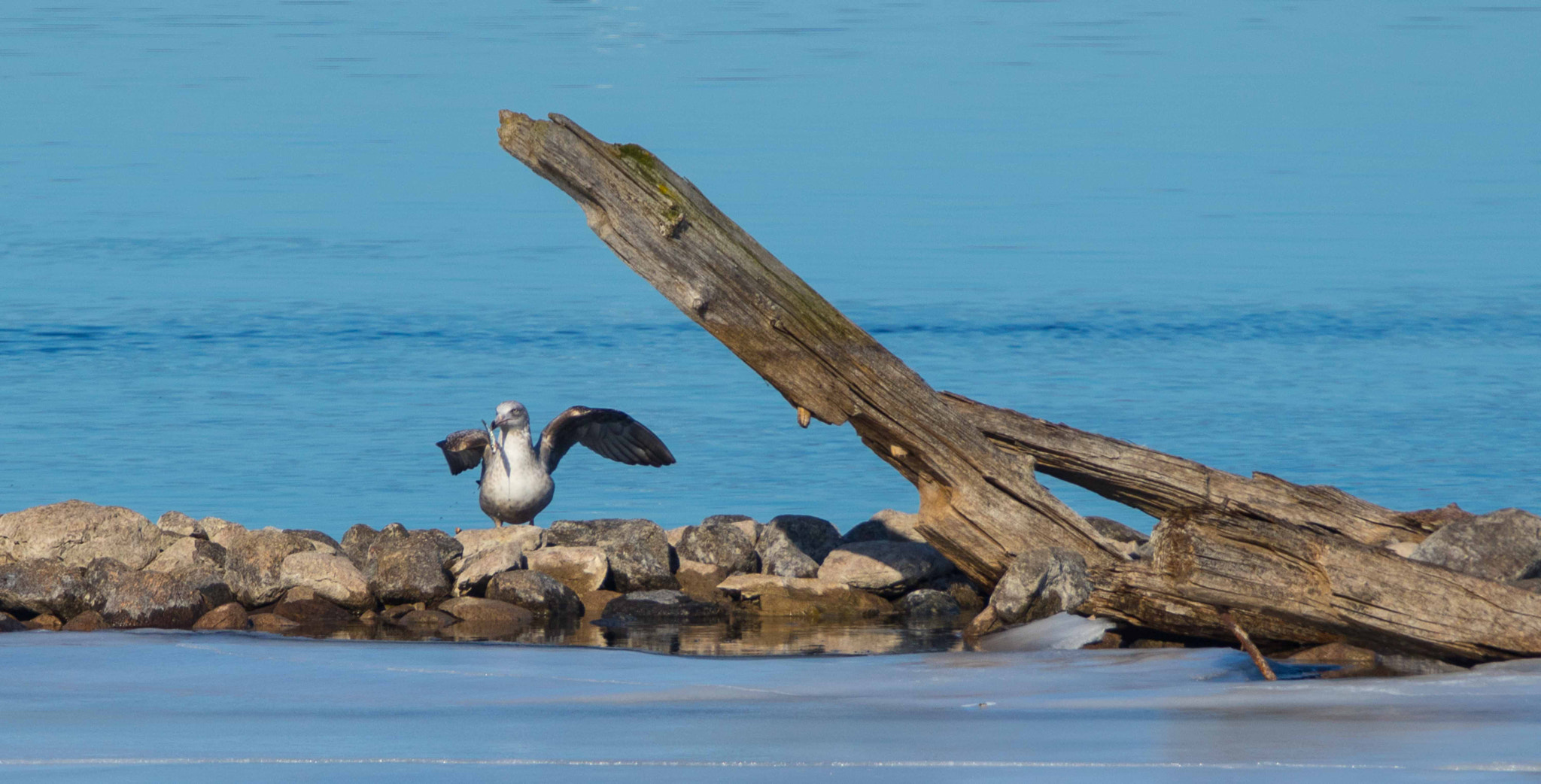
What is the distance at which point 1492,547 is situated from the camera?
789 cm

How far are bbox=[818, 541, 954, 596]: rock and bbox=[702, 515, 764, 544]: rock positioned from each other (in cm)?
57

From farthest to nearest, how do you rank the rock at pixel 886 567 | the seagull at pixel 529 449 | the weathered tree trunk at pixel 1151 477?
the seagull at pixel 529 449 < the rock at pixel 886 567 < the weathered tree trunk at pixel 1151 477

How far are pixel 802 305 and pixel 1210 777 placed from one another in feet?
11.6

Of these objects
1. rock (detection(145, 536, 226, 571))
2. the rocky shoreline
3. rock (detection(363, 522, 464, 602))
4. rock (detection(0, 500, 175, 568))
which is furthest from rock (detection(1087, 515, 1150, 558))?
rock (detection(0, 500, 175, 568))

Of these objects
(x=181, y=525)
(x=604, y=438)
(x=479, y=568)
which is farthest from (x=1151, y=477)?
(x=181, y=525)

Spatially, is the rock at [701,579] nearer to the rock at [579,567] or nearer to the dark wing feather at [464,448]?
the rock at [579,567]

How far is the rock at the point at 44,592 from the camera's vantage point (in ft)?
28.0

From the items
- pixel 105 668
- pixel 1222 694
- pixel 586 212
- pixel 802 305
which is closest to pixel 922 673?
pixel 1222 694

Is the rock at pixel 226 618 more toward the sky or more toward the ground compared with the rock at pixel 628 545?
more toward the ground

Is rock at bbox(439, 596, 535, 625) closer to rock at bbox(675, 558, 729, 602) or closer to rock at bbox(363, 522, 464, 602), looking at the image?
rock at bbox(363, 522, 464, 602)

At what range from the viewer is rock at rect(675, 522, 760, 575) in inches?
385

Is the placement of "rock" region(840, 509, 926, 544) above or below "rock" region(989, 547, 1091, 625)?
above

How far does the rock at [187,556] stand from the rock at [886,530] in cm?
342

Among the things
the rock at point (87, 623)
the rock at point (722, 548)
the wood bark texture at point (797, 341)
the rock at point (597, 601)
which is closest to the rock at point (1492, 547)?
the wood bark texture at point (797, 341)
